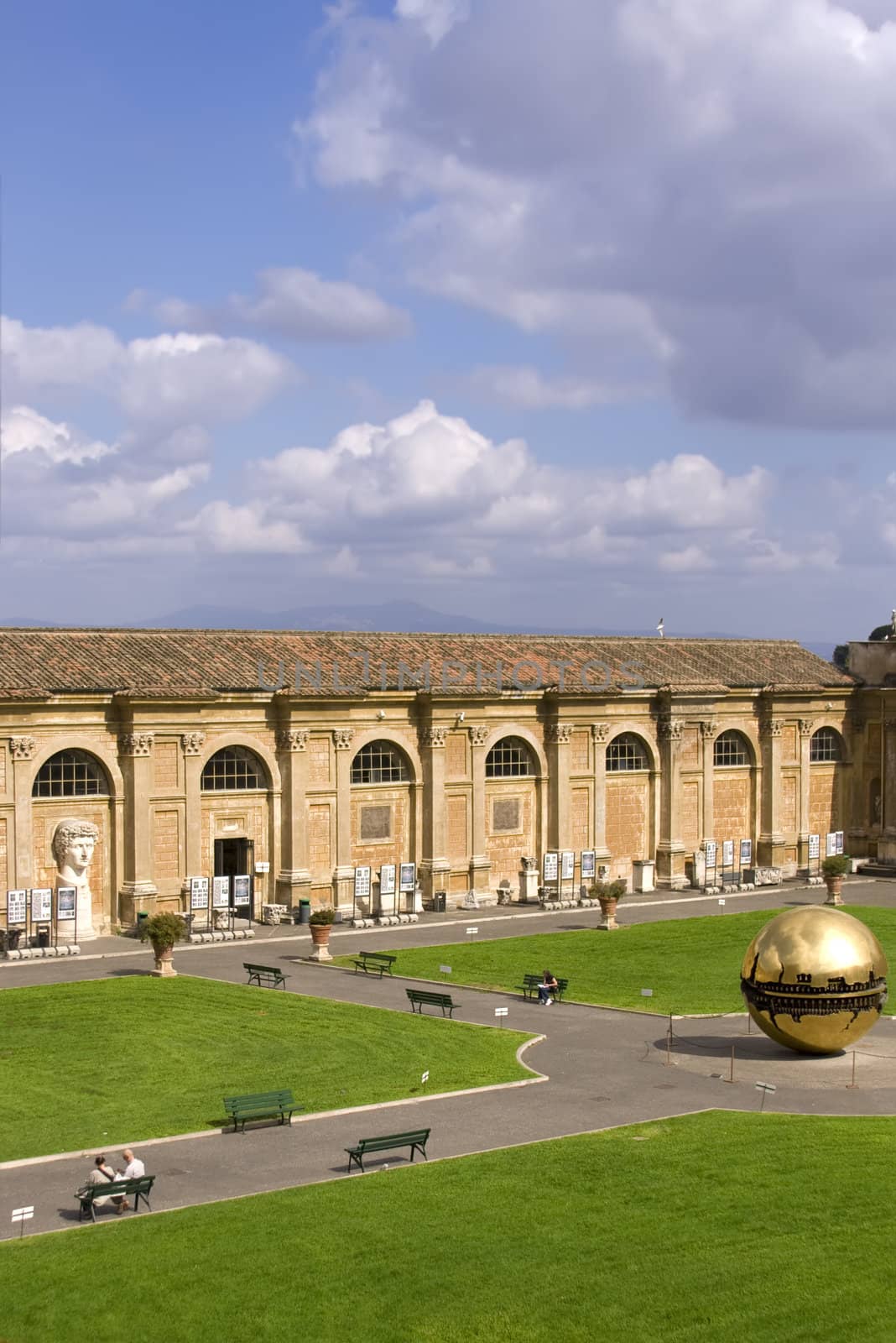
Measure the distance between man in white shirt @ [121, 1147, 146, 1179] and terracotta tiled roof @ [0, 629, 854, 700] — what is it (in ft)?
90.8

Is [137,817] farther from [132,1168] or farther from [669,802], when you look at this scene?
[132,1168]

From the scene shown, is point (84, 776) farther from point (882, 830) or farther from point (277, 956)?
point (882, 830)

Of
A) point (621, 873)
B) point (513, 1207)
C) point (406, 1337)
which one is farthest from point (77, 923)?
point (406, 1337)

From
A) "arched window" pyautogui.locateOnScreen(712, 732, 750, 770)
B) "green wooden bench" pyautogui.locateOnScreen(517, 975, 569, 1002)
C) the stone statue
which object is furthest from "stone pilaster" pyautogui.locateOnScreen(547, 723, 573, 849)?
"green wooden bench" pyautogui.locateOnScreen(517, 975, 569, 1002)

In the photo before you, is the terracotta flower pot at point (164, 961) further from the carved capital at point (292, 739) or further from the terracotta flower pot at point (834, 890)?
the terracotta flower pot at point (834, 890)

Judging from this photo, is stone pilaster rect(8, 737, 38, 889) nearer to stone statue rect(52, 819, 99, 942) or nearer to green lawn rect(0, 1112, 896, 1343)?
stone statue rect(52, 819, 99, 942)

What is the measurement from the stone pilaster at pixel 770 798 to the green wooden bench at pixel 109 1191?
51107 mm

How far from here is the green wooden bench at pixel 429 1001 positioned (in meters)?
41.3

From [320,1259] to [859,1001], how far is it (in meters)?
15.7

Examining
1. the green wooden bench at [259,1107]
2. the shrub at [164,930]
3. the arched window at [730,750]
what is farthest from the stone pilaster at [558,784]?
the green wooden bench at [259,1107]

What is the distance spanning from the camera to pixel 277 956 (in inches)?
2030

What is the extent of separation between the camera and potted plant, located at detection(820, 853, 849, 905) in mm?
63062

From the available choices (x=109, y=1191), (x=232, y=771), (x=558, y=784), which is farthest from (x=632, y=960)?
(x=109, y=1191)

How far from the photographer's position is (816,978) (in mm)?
34812
